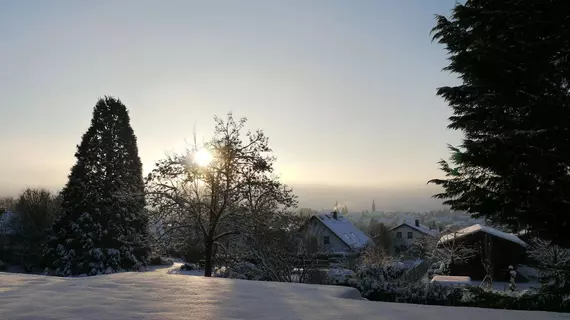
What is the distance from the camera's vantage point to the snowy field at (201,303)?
298 centimetres

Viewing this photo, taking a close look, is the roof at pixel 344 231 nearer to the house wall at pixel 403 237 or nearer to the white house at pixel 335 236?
the white house at pixel 335 236

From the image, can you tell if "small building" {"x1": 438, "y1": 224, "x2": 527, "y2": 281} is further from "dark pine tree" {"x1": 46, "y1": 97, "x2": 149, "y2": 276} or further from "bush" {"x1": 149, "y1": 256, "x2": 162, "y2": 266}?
"bush" {"x1": 149, "y1": 256, "x2": 162, "y2": 266}

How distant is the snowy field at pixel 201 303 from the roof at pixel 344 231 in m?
38.7

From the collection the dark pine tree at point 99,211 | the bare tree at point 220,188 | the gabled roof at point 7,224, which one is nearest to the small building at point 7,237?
the gabled roof at point 7,224

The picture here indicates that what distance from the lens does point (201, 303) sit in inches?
131

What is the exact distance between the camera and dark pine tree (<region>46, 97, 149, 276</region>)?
26.5m

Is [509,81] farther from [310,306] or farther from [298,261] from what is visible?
[298,261]

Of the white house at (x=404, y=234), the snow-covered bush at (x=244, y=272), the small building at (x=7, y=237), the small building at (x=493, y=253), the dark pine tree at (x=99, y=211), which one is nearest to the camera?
the snow-covered bush at (x=244, y=272)

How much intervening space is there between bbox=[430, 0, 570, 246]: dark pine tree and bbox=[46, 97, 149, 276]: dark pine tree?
23145 mm

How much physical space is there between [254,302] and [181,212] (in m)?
14.5

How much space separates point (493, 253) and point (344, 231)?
62.0ft

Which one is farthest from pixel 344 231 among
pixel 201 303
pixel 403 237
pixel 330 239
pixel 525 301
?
pixel 201 303

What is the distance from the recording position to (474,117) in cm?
739

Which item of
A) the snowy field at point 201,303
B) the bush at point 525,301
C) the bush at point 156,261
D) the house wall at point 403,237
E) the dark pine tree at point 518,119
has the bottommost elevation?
the bush at point 156,261
